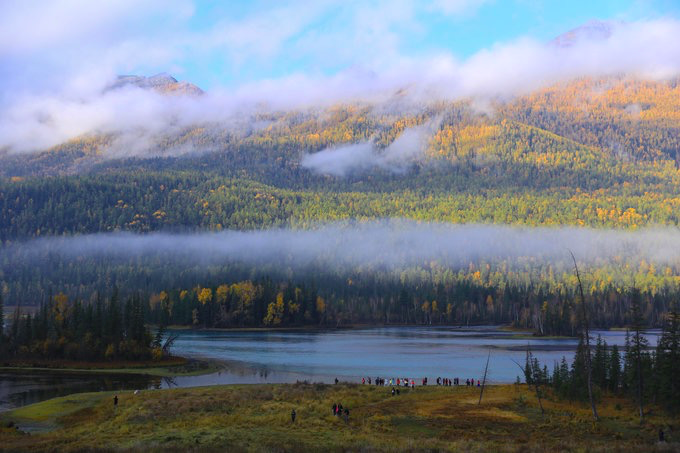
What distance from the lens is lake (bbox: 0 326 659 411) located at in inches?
3794

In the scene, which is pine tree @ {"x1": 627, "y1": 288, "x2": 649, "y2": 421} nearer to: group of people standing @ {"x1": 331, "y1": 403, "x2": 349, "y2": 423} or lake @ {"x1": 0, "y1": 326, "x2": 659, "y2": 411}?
group of people standing @ {"x1": 331, "y1": 403, "x2": 349, "y2": 423}

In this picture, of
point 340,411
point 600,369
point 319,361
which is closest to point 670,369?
point 600,369

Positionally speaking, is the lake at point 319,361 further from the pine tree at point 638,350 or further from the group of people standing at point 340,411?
the group of people standing at point 340,411

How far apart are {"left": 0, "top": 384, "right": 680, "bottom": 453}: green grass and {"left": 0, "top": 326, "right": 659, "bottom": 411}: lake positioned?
13.2m

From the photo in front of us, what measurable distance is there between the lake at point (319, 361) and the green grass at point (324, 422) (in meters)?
13.2

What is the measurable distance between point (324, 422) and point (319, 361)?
65.0 m

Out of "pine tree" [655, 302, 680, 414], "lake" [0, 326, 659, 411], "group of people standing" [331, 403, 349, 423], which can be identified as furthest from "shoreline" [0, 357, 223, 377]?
"pine tree" [655, 302, 680, 414]

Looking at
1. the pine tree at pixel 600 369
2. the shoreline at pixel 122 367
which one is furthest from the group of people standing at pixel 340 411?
the shoreline at pixel 122 367

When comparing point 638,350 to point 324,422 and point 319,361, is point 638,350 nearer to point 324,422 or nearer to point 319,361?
point 324,422

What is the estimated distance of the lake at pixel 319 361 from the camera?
96375mm

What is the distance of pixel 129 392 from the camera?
85812 millimetres

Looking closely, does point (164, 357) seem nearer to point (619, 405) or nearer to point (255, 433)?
point (255, 433)

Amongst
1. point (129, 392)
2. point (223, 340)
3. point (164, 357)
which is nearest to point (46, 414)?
point (129, 392)

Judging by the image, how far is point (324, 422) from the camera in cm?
6391
